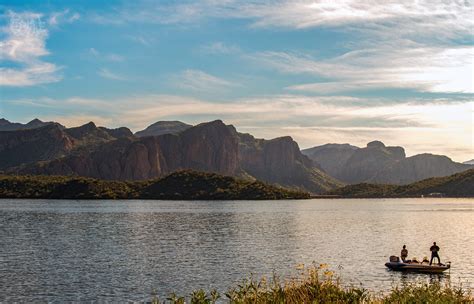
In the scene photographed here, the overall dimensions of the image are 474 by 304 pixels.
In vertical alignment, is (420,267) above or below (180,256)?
above

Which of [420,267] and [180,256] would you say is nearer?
[420,267]

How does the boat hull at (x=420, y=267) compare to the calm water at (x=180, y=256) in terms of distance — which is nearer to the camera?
the calm water at (x=180, y=256)

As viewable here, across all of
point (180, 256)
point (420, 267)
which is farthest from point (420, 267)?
point (180, 256)

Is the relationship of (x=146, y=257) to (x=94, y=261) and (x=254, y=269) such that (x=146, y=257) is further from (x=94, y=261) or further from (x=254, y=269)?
(x=254, y=269)

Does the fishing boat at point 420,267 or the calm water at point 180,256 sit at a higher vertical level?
the fishing boat at point 420,267

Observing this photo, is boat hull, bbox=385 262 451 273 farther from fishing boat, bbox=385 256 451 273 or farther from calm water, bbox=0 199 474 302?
calm water, bbox=0 199 474 302

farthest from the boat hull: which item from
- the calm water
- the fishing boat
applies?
the calm water

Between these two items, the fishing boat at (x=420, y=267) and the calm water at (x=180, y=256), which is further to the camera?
the fishing boat at (x=420, y=267)

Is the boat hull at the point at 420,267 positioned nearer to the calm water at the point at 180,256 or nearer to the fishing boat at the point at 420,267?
the fishing boat at the point at 420,267

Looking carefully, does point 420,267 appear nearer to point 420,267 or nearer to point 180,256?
point 420,267

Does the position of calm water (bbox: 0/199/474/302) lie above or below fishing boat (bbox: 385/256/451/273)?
below

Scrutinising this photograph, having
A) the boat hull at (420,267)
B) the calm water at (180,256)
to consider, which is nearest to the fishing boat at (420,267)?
the boat hull at (420,267)

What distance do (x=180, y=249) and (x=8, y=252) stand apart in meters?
26.4

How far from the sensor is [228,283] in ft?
187
